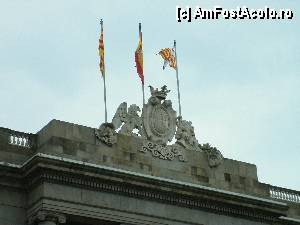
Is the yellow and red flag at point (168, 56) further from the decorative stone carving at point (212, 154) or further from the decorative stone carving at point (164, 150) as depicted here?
the decorative stone carving at point (164, 150)

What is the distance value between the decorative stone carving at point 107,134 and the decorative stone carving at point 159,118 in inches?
87.3

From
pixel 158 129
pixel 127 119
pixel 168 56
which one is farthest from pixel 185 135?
pixel 168 56

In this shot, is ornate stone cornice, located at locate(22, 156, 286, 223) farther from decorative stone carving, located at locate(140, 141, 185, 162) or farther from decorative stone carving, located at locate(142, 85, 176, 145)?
decorative stone carving, located at locate(142, 85, 176, 145)

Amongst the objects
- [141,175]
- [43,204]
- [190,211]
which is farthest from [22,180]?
[190,211]

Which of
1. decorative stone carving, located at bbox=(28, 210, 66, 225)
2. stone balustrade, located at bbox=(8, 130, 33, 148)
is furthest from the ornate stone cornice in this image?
stone balustrade, located at bbox=(8, 130, 33, 148)

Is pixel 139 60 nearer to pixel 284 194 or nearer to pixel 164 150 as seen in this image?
pixel 164 150

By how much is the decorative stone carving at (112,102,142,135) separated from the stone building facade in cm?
5

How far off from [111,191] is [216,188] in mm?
6462

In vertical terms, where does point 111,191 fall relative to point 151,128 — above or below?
below

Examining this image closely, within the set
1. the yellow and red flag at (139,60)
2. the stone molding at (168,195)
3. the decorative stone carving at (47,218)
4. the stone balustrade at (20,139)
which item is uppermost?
the yellow and red flag at (139,60)

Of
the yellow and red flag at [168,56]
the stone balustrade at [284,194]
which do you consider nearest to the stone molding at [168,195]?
the stone balustrade at [284,194]

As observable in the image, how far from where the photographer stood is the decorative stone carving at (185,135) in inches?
2039

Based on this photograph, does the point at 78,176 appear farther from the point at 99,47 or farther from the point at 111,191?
the point at 99,47

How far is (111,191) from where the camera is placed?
47.6 meters
